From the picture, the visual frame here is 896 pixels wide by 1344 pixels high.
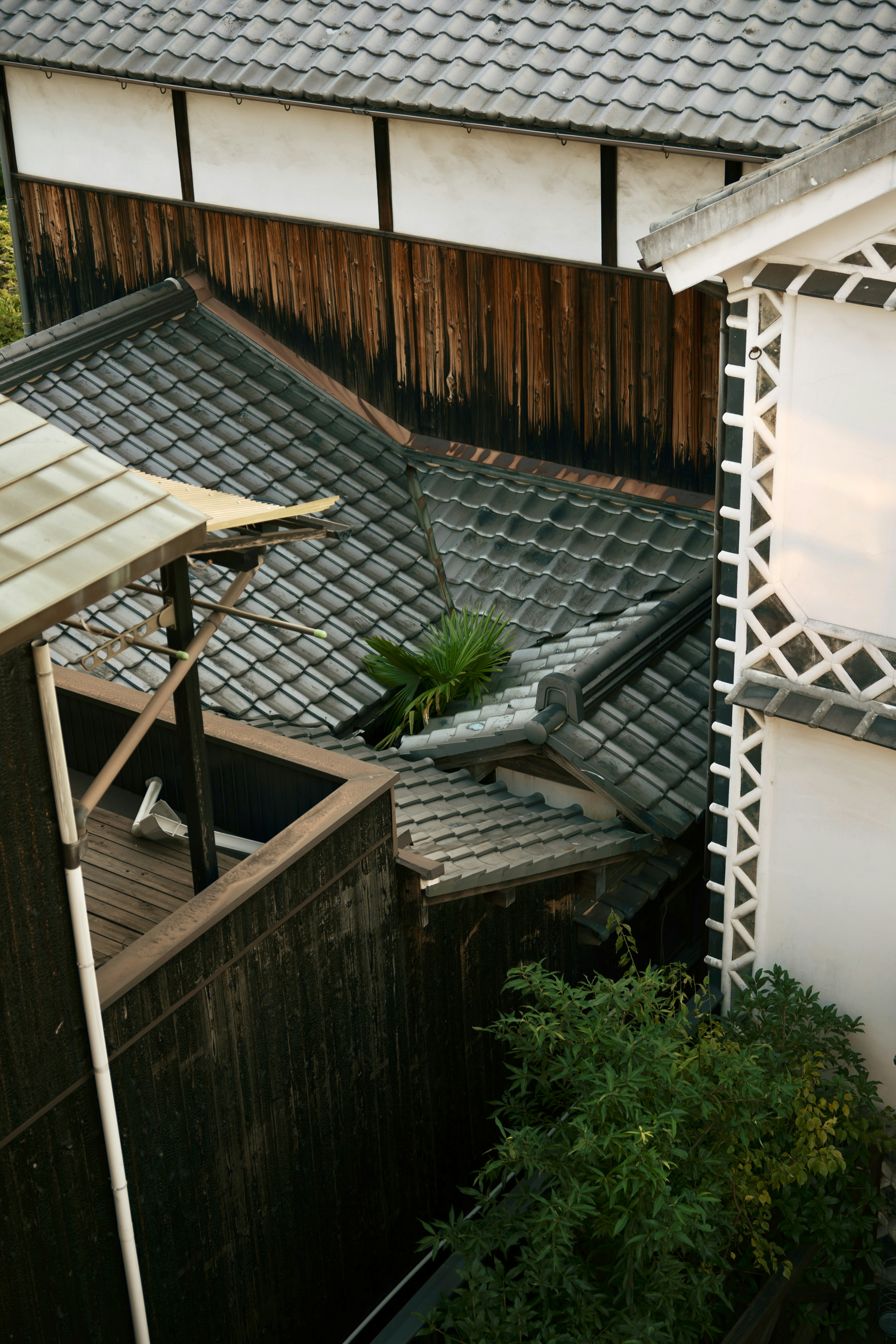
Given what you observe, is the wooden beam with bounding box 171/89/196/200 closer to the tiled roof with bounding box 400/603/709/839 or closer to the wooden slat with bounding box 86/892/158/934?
the tiled roof with bounding box 400/603/709/839

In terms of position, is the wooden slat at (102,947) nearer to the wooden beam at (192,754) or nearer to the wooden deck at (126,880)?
the wooden deck at (126,880)

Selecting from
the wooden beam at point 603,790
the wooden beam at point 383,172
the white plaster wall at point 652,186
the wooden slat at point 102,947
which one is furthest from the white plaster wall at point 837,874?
the wooden beam at point 383,172

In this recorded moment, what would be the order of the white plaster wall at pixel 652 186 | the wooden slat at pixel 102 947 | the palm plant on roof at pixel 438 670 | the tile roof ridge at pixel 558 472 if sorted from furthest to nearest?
1. the tile roof ridge at pixel 558 472
2. the palm plant on roof at pixel 438 670
3. the white plaster wall at pixel 652 186
4. the wooden slat at pixel 102 947

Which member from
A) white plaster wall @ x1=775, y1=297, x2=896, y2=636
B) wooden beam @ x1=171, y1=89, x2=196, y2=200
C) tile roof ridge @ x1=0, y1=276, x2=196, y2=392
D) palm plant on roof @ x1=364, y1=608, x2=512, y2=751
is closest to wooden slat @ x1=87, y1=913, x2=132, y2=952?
palm plant on roof @ x1=364, y1=608, x2=512, y2=751

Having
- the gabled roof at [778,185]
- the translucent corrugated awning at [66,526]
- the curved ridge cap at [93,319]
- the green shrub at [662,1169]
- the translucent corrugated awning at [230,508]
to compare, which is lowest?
the green shrub at [662,1169]

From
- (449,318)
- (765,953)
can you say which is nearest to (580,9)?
(449,318)

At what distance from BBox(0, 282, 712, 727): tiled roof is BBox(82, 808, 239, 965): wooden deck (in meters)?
1.82

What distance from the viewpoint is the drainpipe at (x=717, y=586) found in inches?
284

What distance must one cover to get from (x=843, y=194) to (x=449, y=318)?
5038mm

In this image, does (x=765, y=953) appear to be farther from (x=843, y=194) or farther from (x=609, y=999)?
(x=843, y=194)

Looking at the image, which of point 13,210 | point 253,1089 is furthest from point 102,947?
point 13,210

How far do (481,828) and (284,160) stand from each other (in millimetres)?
5815

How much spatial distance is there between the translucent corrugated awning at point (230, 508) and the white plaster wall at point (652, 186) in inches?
145

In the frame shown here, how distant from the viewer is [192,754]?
6.36 meters
